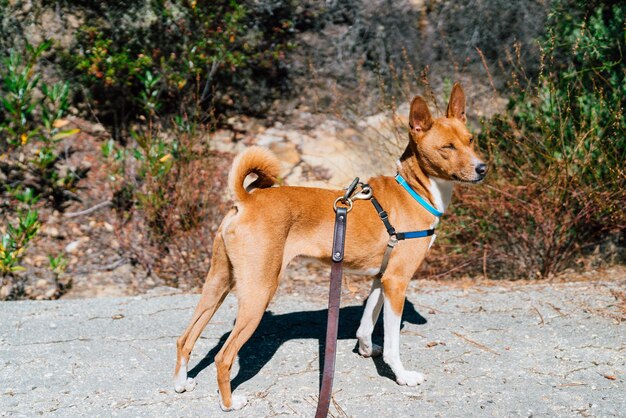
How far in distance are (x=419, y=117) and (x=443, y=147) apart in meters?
0.26

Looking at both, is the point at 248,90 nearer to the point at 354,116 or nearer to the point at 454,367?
the point at 354,116

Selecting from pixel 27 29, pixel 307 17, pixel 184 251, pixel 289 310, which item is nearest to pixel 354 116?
pixel 307 17

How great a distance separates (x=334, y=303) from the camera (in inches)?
140

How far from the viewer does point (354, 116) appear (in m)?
8.06

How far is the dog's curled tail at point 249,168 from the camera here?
144 inches

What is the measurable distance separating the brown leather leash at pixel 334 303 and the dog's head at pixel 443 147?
0.60 meters

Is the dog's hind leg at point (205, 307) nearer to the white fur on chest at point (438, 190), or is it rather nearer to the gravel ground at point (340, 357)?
the gravel ground at point (340, 357)

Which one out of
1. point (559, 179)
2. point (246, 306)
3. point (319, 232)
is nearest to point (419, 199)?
point (319, 232)

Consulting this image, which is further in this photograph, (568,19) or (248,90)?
(248,90)

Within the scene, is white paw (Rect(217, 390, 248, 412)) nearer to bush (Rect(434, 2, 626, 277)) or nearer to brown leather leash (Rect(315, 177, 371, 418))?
brown leather leash (Rect(315, 177, 371, 418))

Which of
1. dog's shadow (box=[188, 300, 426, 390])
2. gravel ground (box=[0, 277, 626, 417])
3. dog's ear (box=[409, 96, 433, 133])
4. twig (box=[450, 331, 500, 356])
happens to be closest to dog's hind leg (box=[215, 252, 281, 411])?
gravel ground (box=[0, 277, 626, 417])

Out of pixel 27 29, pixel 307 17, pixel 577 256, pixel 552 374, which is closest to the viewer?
pixel 552 374

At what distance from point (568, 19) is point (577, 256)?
2.77 metres

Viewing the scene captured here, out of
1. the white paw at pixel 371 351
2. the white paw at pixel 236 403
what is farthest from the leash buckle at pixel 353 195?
the white paw at pixel 236 403
